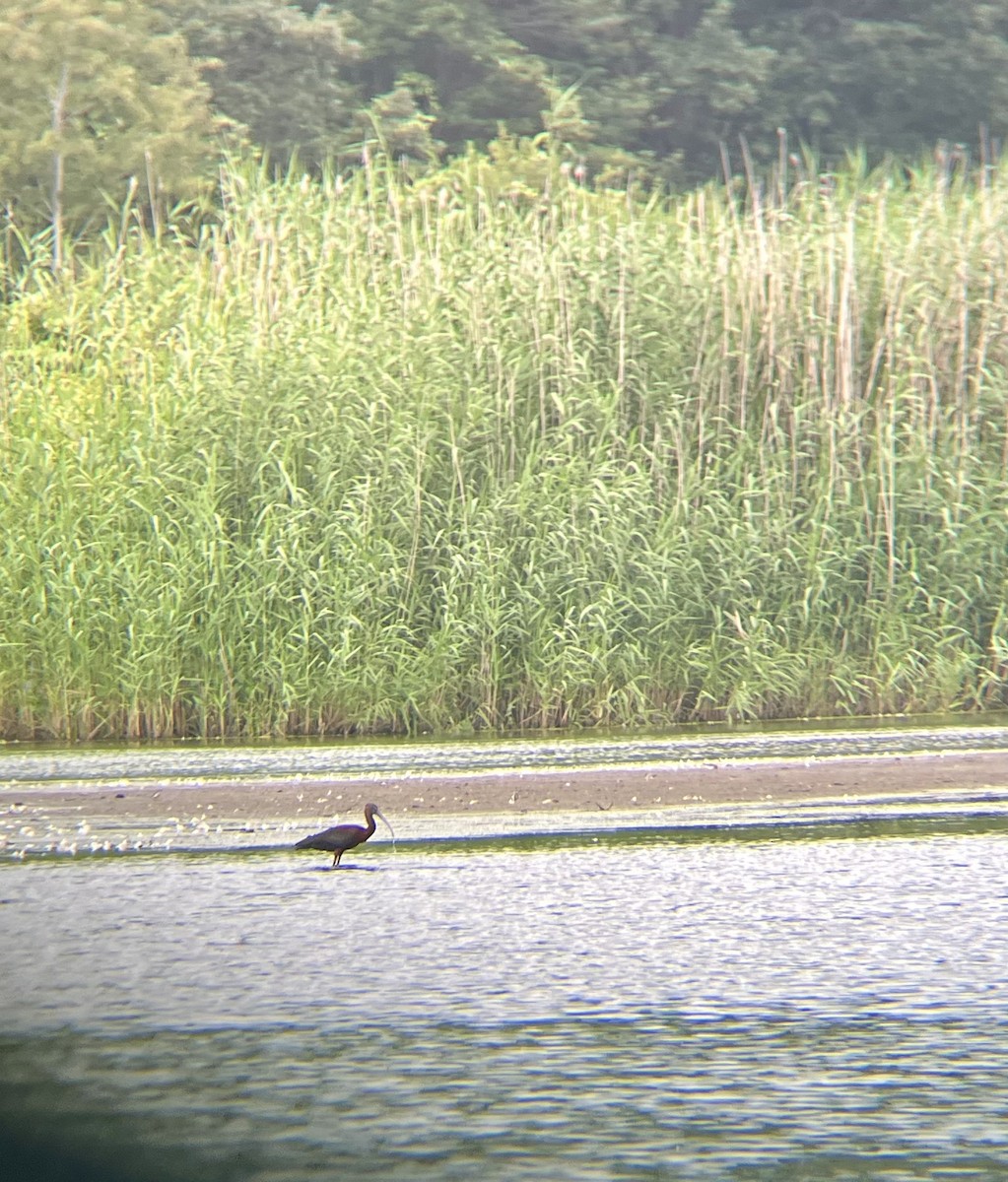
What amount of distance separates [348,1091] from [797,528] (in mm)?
8182

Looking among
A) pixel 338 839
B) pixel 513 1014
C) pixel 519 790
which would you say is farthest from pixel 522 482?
pixel 513 1014

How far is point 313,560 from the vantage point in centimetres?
1109

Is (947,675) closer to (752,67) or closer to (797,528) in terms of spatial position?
(797,528)

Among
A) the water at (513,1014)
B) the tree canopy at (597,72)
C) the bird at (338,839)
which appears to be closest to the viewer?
the water at (513,1014)

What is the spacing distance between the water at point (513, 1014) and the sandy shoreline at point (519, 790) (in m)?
1.00

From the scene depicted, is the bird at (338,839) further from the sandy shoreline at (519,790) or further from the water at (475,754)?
the water at (475,754)

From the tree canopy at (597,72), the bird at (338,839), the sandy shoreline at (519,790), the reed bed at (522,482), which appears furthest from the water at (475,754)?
the tree canopy at (597,72)

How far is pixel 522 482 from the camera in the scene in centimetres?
1122

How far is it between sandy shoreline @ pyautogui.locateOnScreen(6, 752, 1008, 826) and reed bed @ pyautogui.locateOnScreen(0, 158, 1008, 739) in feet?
7.16

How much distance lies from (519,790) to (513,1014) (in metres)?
3.66

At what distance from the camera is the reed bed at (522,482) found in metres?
10.7

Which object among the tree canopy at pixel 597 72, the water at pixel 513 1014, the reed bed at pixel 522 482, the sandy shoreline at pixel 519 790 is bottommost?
the water at pixel 513 1014

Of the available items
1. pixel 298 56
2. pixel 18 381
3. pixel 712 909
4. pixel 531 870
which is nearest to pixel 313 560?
pixel 18 381

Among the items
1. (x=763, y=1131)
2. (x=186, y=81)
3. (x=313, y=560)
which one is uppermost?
(x=186, y=81)
